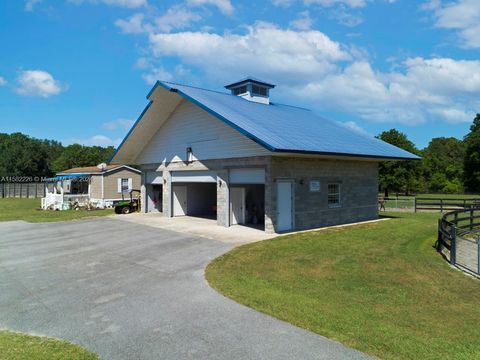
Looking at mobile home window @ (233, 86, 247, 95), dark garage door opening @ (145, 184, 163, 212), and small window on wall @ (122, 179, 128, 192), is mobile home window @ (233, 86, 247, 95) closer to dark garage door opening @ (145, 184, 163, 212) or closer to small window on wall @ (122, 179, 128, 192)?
dark garage door opening @ (145, 184, 163, 212)

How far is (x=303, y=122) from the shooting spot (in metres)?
22.2

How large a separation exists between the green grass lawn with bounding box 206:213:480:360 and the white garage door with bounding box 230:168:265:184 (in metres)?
3.16

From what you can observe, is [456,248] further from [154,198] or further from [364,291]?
[154,198]

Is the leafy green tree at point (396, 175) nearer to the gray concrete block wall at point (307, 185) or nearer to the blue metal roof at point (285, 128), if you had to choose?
the blue metal roof at point (285, 128)

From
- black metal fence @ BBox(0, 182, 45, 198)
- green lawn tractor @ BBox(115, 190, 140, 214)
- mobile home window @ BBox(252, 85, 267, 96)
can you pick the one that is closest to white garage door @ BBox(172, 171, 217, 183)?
green lawn tractor @ BBox(115, 190, 140, 214)

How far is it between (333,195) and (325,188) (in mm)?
1053

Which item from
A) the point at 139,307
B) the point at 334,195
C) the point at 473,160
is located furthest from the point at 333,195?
the point at 473,160

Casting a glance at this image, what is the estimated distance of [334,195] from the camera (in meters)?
19.6

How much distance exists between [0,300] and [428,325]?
8.84 meters

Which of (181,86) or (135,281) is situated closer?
(135,281)

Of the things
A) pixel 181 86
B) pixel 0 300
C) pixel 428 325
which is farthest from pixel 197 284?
pixel 181 86

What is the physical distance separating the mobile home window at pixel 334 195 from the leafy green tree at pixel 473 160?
4461 centimetres

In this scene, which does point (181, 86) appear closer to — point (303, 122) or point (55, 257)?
point (303, 122)

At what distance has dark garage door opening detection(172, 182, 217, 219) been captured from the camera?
2388 cm
